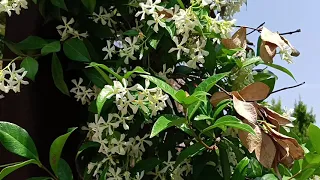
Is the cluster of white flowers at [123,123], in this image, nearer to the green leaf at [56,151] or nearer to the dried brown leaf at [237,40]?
the green leaf at [56,151]

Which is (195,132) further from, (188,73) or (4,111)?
(4,111)

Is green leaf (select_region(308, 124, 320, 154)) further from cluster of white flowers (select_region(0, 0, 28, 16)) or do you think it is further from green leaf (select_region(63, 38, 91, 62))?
cluster of white flowers (select_region(0, 0, 28, 16))

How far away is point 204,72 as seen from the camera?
79 centimetres

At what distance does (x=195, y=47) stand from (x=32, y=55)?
0.26 m

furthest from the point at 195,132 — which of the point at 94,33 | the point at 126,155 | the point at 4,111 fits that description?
the point at 4,111

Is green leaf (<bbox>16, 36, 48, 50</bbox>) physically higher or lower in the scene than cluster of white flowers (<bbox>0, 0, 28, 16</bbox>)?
lower

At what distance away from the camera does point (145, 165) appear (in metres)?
0.67

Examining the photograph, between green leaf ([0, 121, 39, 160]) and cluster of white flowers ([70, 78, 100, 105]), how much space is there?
0.42ft

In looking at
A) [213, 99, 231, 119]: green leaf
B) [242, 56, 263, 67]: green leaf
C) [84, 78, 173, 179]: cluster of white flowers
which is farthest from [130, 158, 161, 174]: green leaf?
[242, 56, 263, 67]: green leaf

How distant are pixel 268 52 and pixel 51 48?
0.35 metres

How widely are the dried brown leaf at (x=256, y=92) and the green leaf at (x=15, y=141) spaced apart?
31 cm

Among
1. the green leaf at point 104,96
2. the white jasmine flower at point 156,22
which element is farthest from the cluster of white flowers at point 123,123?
the white jasmine flower at point 156,22

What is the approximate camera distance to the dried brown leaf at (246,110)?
0.60 metres

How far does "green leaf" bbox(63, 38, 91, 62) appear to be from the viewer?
71 centimetres
